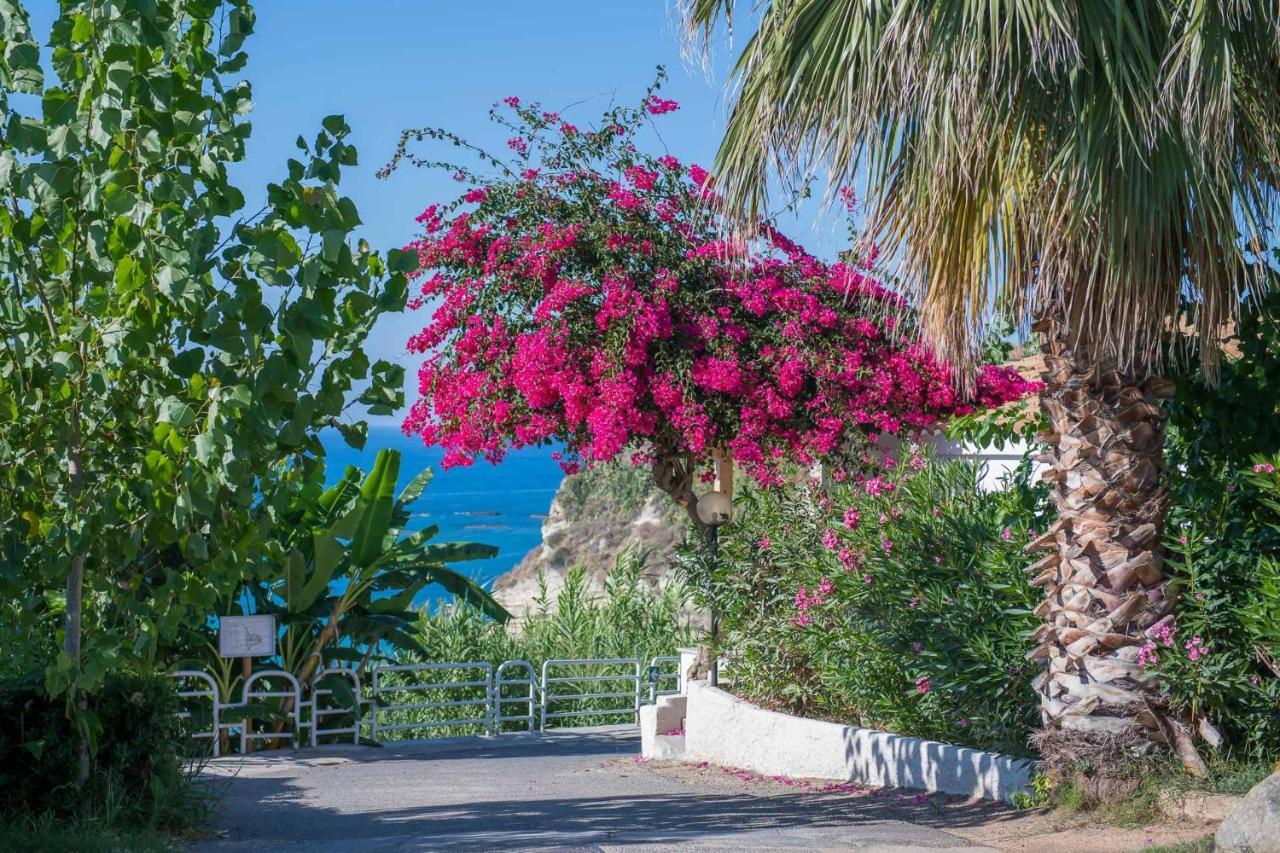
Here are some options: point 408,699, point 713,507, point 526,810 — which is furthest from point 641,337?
point 408,699

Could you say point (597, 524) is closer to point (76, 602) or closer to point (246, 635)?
point (246, 635)

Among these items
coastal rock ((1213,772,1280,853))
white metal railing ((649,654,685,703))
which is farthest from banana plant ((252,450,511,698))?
coastal rock ((1213,772,1280,853))

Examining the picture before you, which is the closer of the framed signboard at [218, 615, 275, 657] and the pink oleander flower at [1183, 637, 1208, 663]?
the pink oleander flower at [1183, 637, 1208, 663]

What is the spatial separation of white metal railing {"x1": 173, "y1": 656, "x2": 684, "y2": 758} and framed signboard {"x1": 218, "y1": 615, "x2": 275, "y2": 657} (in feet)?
1.06

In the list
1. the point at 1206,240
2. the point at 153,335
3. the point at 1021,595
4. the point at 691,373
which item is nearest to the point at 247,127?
the point at 153,335

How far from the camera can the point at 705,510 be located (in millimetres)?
12836

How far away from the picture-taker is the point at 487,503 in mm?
132625

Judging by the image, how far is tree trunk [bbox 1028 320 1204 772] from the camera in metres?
7.69

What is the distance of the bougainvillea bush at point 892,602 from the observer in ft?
29.6

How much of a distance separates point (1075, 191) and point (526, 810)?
17.8ft

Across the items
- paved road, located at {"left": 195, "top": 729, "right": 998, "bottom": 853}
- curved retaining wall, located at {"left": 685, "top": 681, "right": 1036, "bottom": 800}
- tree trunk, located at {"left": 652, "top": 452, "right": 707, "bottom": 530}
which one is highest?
tree trunk, located at {"left": 652, "top": 452, "right": 707, "bottom": 530}

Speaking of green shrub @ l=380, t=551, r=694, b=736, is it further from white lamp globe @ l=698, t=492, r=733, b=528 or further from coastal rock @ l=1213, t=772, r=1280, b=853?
coastal rock @ l=1213, t=772, r=1280, b=853

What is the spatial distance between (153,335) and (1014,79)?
4.55 metres

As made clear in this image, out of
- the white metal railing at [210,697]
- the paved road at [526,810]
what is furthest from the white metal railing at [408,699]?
the paved road at [526,810]
